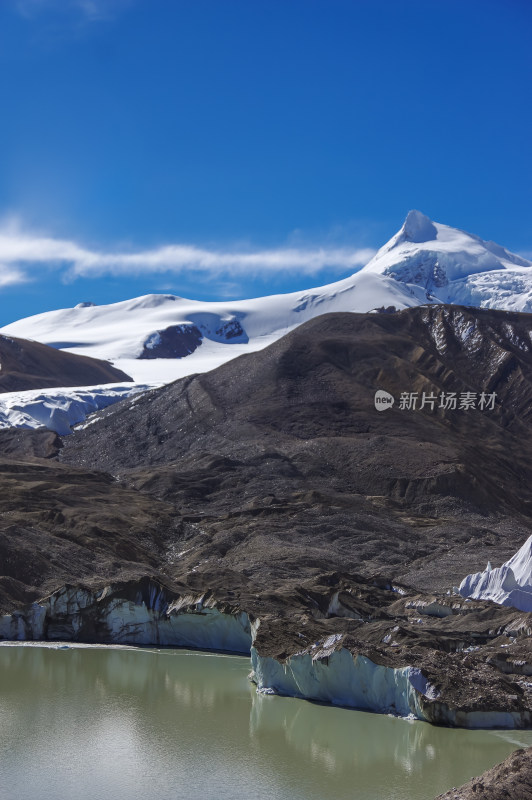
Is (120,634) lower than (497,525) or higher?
lower

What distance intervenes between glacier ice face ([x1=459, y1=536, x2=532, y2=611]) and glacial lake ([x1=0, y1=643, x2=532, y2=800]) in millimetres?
16912

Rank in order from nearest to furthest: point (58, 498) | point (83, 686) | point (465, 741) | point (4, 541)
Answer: point (465, 741)
point (83, 686)
point (4, 541)
point (58, 498)

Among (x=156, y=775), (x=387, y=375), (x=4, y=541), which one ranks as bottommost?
(x=156, y=775)

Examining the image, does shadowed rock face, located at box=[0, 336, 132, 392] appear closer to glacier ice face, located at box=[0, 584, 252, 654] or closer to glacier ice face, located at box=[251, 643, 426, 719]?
glacier ice face, located at box=[0, 584, 252, 654]

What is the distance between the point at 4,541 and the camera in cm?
4825

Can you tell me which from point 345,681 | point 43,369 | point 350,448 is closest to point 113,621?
point 345,681

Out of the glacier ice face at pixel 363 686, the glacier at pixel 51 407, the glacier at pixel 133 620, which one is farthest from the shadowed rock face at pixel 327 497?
the glacier at pixel 51 407

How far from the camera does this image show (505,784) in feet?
52.4

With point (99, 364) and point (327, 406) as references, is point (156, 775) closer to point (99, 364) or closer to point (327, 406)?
point (327, 406)

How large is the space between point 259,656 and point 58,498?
4227 cm

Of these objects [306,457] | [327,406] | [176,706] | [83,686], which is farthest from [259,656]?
[327,406]

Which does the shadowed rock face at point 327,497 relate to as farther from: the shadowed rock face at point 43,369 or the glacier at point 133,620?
the shadowed rock face at point 43,369

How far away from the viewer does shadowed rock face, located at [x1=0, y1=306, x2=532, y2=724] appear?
1454 inches

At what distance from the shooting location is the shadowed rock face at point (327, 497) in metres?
36.9
